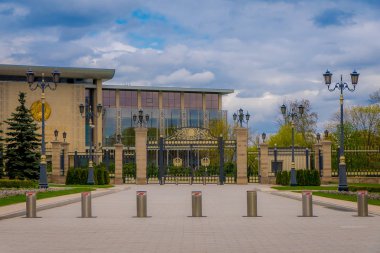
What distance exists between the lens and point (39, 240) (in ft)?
45.7

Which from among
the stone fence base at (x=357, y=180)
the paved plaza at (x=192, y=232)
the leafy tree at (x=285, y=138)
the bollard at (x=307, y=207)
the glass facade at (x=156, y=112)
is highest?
the glass facade at (x=156, y=112)

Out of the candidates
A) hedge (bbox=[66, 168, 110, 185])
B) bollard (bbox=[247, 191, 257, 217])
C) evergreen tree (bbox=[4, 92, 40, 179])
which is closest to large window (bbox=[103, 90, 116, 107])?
evergreen tree (bbox=[4, 92, 40, 179])

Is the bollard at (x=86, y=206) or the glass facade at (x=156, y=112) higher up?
the glass facade at (x=156, y=112)

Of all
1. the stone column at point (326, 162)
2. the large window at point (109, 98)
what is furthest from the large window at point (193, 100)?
the stone column at point (326, 162)

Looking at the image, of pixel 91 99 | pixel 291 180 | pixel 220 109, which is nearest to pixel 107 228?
pixel 291 180

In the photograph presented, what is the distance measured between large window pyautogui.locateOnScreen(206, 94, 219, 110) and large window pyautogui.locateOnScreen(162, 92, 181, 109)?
16.9 feet

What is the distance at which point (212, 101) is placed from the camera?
380ft

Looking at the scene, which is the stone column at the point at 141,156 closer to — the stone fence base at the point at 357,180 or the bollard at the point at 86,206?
the stone fence base at the point at 357,180

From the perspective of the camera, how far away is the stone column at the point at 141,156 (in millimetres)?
52312

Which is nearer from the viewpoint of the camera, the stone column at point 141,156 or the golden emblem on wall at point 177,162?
the stone column at point 141,156

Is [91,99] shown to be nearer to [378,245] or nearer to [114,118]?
[114,118]

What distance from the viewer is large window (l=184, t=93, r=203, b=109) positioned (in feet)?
374

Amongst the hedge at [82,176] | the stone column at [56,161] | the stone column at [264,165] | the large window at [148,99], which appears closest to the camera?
the hedge at [82,176]

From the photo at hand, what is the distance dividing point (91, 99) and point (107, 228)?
86717 mm
